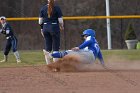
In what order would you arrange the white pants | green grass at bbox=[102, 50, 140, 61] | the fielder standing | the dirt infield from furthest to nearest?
green grass at bbox=[102, 50, 140, 61], the fielder standing, the white pants, the dirt infield

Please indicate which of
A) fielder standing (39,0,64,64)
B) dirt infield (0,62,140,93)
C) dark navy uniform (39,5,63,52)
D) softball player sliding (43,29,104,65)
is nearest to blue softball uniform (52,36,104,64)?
softball player sliding (43,29,104,65)

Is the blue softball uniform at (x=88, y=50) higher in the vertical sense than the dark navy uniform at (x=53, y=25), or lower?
lower

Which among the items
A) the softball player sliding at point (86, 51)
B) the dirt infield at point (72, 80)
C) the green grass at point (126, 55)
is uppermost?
the softball player sliding at point (86, 51)

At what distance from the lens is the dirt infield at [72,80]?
423 inches

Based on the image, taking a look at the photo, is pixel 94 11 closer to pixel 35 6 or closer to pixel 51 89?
pixel 35 6

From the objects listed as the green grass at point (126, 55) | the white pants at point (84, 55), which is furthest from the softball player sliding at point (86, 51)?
the green grass at point (126, 55)

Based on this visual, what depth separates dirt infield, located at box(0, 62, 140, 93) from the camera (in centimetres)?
1074

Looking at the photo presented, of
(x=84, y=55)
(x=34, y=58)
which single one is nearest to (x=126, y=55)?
(x=34, y=58)

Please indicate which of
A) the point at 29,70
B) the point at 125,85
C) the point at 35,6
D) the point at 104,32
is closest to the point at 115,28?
the point at 104,32

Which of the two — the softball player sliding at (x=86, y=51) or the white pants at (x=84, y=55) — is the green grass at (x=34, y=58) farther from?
the white pants at (x=84, y=55)

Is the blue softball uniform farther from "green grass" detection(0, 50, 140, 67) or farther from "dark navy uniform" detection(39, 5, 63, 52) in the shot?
"green grass" detection(0, 50, 140, 67)

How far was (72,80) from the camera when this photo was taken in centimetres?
1223

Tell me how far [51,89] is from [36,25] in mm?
29246

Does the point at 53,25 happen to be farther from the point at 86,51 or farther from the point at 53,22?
the point at 86,51
